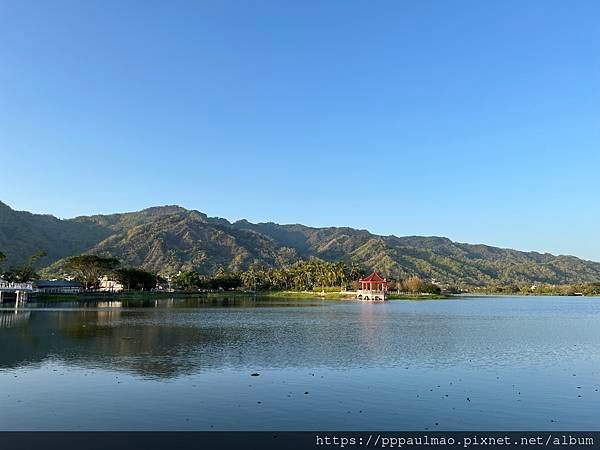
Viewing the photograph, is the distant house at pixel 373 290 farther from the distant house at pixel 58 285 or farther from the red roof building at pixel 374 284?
the distant house at pixel 58 285

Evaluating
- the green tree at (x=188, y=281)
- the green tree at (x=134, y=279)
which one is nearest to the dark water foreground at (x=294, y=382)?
the green tree at (x=134, y=279)

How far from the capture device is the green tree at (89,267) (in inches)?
5674

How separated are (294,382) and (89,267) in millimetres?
136611

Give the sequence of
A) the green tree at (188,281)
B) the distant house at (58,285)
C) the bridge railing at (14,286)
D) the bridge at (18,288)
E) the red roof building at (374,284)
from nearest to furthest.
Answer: the bridge railing at (14,286) < the bridge at (18,288) < the distant house at (58,285) < the red roof building at (374,284) < the green tree at (188,281)

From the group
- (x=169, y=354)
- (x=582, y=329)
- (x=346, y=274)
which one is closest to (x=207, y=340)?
(x=169, y=354)

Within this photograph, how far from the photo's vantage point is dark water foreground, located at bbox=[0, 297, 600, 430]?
1812cm

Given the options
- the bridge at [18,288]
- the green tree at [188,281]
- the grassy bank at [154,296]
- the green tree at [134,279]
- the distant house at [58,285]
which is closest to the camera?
the bridge at [18,288]

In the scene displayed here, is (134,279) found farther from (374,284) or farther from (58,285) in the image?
(374,284)

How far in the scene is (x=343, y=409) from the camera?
768 inches

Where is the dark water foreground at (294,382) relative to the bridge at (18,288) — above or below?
below

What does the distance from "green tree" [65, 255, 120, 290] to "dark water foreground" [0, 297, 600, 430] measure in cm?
10607

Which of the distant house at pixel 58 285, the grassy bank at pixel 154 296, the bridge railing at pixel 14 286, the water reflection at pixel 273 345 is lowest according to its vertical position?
the grassy bank at pixel 154 296

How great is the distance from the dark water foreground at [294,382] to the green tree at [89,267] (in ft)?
348
